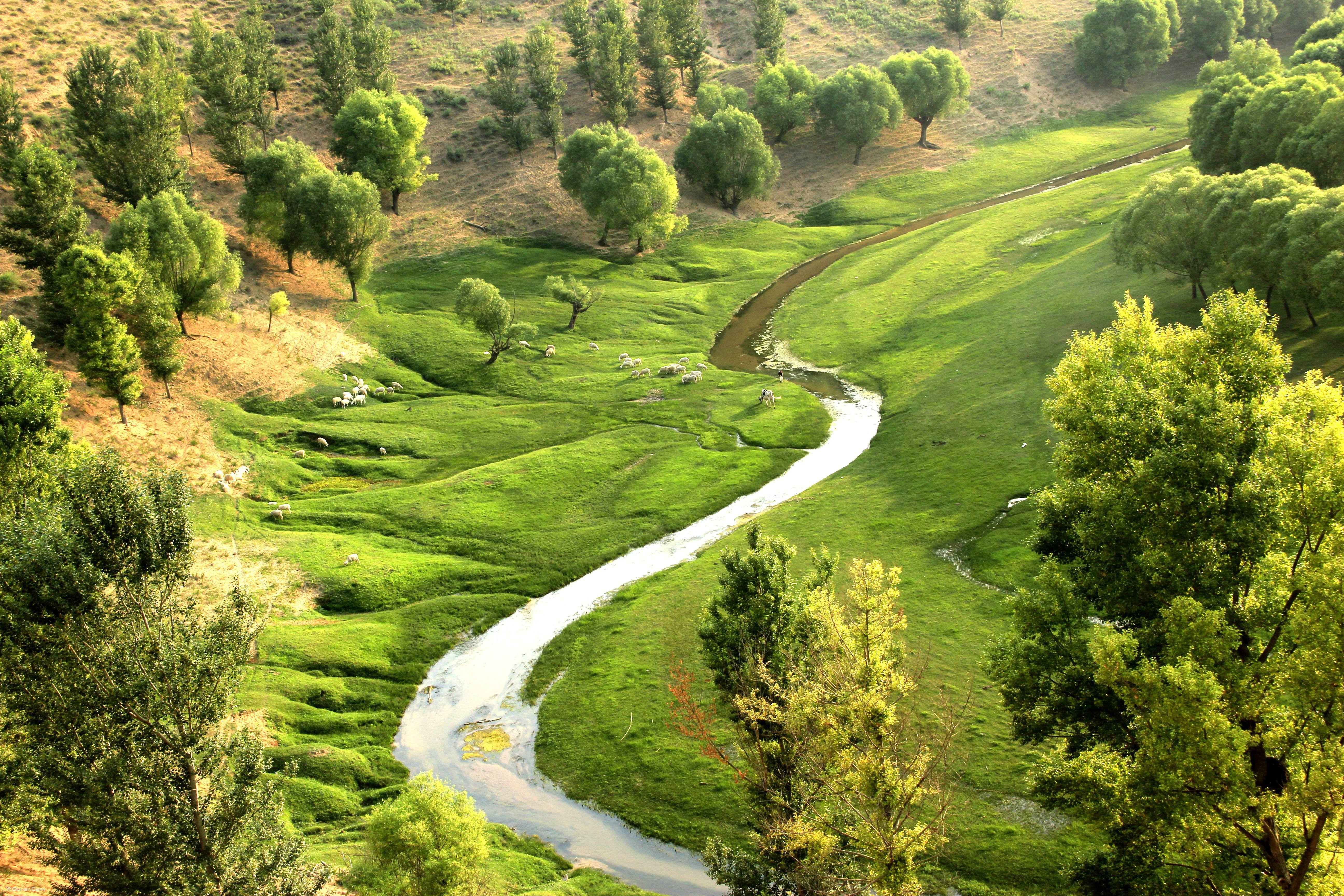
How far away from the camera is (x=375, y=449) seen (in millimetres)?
78000

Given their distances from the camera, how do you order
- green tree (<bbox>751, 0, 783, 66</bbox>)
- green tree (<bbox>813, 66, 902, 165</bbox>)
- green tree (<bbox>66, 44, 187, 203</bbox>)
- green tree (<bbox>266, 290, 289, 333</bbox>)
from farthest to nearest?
green tree (<bbox>751, 0, 783, 66</bbox>) < green tree (<bbox>813, 66, 902, 165</bbox>) < green tree (<bbox>66, 44, 187, 203</bbox>) < green tree (<bbox>266, 290, 289, 333</bbox>)

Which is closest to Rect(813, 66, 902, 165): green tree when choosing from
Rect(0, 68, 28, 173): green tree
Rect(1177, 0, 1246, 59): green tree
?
Rect(1177, 0, 1246, 59): green tree

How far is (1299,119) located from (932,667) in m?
69.8

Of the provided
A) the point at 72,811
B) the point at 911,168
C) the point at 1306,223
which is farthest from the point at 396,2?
the point at 72,811

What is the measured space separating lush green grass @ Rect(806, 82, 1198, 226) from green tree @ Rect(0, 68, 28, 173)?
328ft

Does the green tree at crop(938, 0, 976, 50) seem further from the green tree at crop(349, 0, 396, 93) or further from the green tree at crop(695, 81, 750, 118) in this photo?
the green tree at crop(349, 0, 396, 93)

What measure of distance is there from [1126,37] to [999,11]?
29418 millimetres

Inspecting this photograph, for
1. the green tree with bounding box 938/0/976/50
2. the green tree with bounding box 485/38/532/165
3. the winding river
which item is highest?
the green tree with bounding box 938/0/976/50

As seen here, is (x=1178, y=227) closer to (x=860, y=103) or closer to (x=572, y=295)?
(x=572, y=295)

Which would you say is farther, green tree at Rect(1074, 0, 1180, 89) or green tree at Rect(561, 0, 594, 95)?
green tree at Rect(1074, 0, 1180, 89)

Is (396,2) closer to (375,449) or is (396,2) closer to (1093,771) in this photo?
(375,449)

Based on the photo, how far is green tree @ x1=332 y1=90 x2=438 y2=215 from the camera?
382 ft

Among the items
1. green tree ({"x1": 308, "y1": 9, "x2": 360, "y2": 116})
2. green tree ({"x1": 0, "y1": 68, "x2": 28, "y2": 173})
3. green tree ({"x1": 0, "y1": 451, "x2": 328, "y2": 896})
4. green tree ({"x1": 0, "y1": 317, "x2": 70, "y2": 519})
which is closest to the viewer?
green tree ({"x1": 0, "y1": 451, "x2": 328, "y2": 896})

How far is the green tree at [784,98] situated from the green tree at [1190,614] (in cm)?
12068
